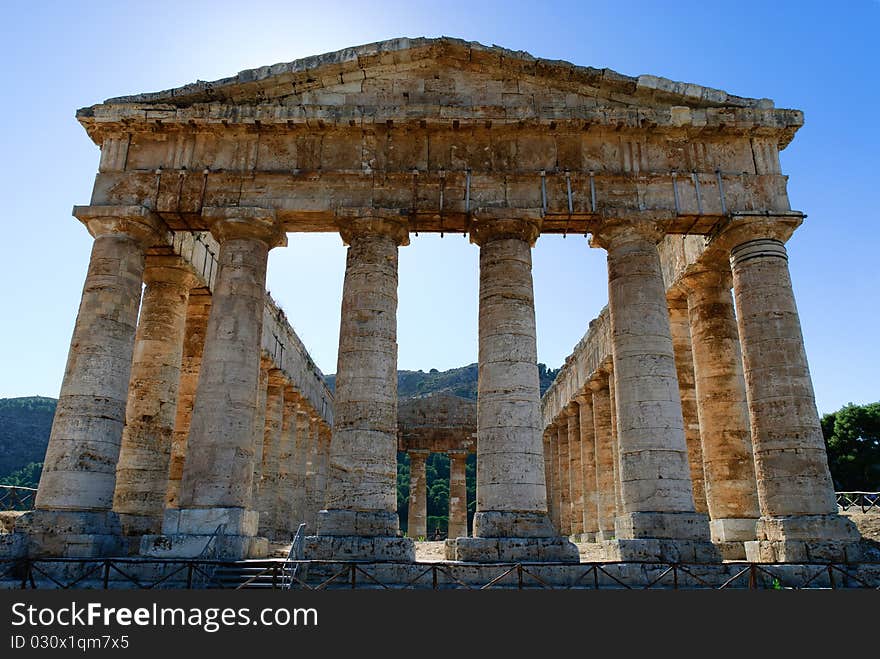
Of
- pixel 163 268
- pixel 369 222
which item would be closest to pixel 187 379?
pixel 163 268

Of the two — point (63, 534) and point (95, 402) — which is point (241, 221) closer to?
point (95, 402)

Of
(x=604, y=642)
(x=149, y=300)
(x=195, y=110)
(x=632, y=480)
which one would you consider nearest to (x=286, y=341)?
(x=149, y=300)

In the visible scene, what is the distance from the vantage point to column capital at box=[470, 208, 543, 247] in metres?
18.1

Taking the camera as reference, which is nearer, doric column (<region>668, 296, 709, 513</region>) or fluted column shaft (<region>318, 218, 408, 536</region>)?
fluted column shaft (<region>318, 218, 408, 536</region>)

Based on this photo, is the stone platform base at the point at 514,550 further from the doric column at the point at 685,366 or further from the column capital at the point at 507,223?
the doric column at the point at 685,366

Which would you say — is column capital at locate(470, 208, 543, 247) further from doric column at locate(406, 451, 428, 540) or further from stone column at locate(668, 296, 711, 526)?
doric column at locate(406, 451, 428, 540)

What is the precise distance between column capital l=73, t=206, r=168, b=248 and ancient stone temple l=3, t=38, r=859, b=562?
6cm

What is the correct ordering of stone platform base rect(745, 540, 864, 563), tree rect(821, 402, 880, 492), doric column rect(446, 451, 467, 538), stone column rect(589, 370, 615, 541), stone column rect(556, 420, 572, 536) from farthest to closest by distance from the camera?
tree rect(821, 402, 880, 492)
doric column rect(446, 451, 467, 538)
stone column rect(556, 420, 572, 536)
stone column rect(589, 370, 615, 541)
stone platform base rect(745, 540, 864, 563)

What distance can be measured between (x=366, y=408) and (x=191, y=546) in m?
5.02

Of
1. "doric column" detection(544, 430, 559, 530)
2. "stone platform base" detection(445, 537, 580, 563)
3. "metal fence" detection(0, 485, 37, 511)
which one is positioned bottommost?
"stone platform base" detection(445, 537, 580, 563)

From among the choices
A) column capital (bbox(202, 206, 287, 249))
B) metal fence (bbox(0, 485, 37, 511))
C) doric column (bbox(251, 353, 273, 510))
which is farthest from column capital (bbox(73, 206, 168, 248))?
metal fence (bbox(0, 485, 37, 511))

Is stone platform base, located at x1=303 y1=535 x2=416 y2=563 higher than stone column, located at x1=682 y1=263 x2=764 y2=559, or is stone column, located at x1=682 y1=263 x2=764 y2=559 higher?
stone column, located at x1=682 y1=263 x2=764 y2=559

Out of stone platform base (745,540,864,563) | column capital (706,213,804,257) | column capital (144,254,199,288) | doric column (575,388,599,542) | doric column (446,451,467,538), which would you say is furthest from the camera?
doric column (446,451,467,538)

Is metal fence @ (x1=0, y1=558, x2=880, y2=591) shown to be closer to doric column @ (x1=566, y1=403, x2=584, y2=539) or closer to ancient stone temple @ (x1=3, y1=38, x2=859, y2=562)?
ancient stone temple @ (x1=3, y1=38, x2=859, y2=562)
